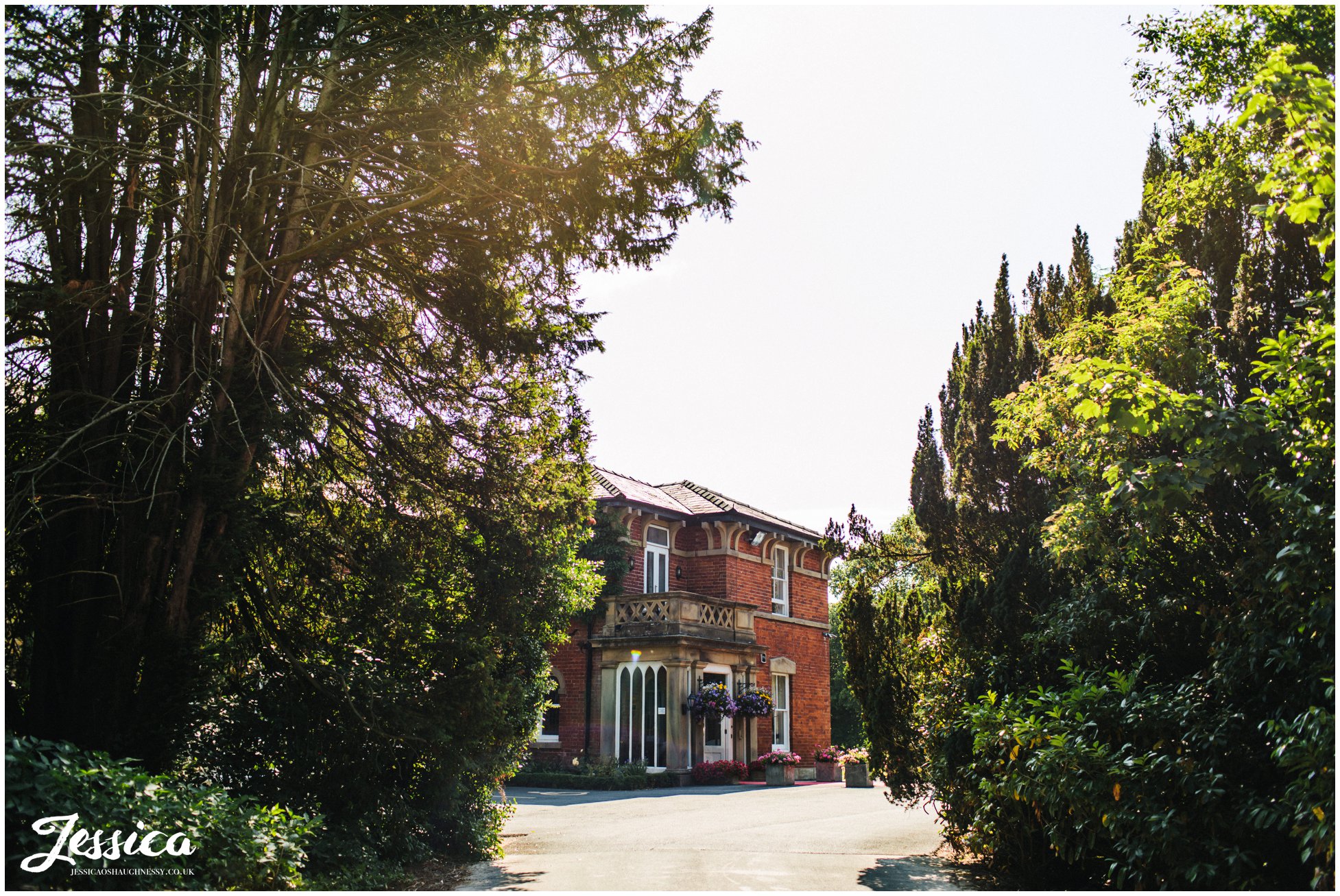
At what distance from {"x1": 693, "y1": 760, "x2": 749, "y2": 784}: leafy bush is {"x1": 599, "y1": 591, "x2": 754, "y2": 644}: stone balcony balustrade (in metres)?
3.01

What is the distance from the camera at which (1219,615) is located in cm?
A: 747

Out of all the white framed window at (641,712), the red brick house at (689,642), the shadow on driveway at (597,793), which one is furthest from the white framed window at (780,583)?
the shadow on driveway at (597,793)

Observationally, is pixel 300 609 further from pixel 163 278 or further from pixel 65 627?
pixel 163 278

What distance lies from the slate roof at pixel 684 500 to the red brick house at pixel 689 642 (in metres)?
0.06

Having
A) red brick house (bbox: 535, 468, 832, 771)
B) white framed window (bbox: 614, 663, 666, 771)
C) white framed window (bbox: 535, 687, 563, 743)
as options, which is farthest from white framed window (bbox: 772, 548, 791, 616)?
white framed window (bbox: 535, 687, 563, 743)

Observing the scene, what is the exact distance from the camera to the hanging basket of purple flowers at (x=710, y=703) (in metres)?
23.8

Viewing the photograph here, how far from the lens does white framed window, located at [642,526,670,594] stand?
2667cm

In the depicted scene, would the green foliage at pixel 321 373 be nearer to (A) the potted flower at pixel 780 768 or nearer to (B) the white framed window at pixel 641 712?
(B) the white framed window at pixel 641 712

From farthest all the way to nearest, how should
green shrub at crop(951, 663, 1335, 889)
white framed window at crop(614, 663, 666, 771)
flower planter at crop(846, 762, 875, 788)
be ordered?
1. white framed window at crop(614, 663, 666, 771)
2. flower planter at crop(846, 762, 875, 788)
3. green shrub at crop(951, 663, 1335, 889)

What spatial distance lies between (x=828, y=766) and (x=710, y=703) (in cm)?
484

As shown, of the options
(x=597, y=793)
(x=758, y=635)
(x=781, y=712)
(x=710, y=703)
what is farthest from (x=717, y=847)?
(x=781, y=712)

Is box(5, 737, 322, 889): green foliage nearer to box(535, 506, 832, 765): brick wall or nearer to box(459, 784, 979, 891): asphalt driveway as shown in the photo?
box(459, 784, 979, 891): asphalt driveway

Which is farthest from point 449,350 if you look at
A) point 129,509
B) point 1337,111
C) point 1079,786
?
point 1337,111

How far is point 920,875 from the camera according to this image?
9680 mm
